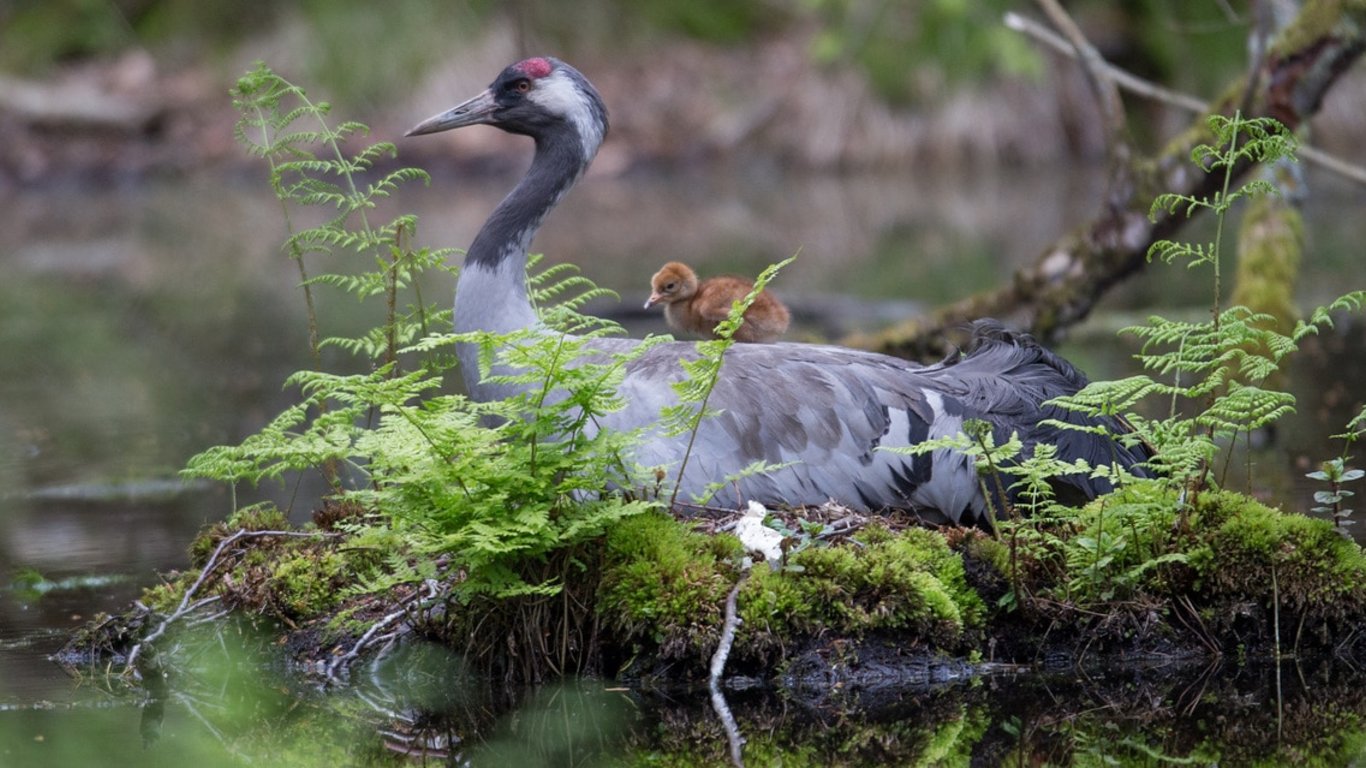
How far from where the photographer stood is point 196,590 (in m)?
7.31

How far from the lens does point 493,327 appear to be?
796cm

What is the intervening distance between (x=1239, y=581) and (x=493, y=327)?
340 centimetres

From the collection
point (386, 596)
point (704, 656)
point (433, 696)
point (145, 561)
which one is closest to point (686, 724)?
point (704, 656)

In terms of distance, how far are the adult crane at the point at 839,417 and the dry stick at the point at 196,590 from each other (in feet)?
3.53

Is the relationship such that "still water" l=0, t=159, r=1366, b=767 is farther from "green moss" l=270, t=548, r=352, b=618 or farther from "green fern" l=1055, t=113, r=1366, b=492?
"green fern" l=1055, t=113, r=1366, b=492

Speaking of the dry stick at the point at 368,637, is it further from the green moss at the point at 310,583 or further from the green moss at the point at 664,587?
the green moss at the point at 664,587

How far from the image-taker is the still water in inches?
238

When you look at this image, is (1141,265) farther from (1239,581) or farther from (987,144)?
(987,144)

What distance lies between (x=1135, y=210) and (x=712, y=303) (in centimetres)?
292

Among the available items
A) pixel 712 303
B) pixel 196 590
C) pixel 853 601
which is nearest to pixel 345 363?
pixel 712 303

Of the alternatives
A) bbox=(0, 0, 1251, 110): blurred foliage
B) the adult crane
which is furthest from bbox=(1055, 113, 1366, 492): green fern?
bbox=(0, 0, 1251, 110): blurred foliage

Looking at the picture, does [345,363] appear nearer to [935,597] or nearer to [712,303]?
[712,303]

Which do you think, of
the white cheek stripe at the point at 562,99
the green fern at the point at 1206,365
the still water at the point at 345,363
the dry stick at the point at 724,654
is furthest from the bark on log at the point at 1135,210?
the dry stick at the point at 724,654

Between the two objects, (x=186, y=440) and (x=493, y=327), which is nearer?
(x=493, y=327)
